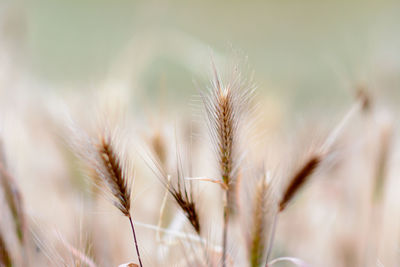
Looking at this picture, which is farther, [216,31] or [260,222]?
[216,31]

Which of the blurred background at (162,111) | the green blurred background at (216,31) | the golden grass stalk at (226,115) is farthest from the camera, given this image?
the green blurred background at (216,31)

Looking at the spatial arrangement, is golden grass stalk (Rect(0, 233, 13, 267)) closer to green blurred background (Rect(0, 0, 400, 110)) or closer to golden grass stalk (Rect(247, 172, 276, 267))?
golden grass stalk (Rect(247, 172, 276, 267))

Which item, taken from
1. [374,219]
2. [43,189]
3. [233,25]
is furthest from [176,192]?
[233,25]

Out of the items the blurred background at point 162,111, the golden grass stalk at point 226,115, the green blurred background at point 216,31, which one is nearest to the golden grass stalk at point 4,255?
the blurred background at point 162,111

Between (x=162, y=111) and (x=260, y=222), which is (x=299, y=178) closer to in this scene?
(x=260, y=222)

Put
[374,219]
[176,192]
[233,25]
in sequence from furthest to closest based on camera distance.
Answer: [233,25] < [374,219] < [176,192]

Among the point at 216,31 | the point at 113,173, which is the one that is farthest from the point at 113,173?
the point at 216,31

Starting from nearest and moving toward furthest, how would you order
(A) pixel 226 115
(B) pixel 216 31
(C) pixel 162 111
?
(A) pixel 226 115 → (C) pixel 162 111 → (B) pixel 216 31

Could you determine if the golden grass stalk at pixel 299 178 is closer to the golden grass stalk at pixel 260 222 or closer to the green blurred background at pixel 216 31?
the golden grass stalk at pixel 260 222

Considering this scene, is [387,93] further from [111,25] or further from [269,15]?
[111,25]
